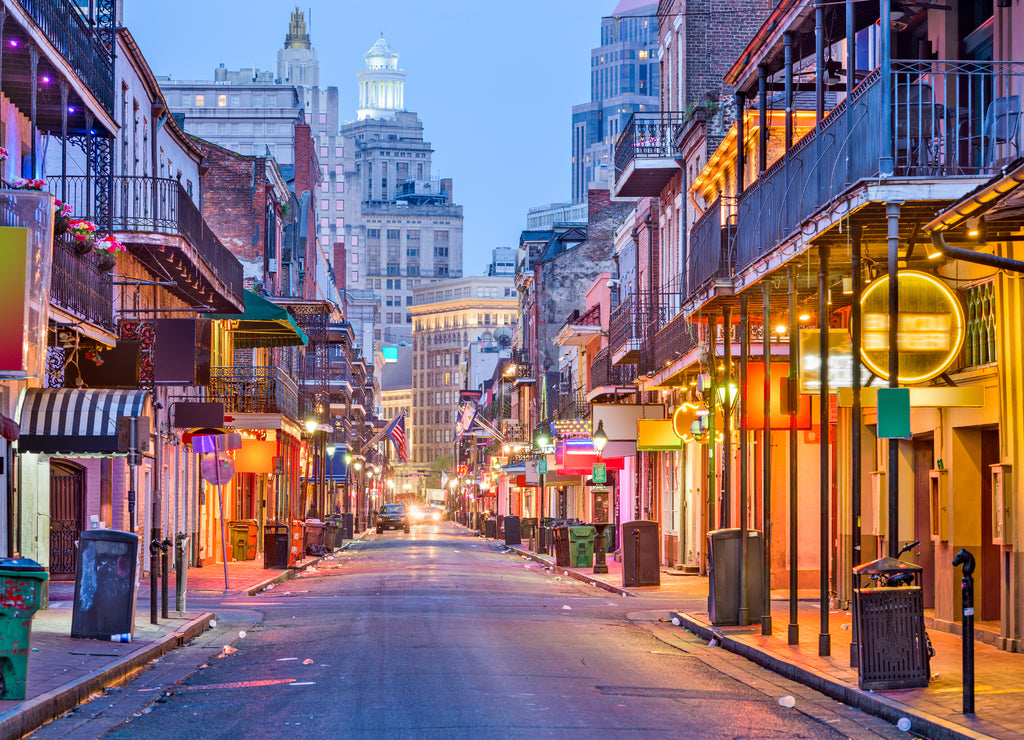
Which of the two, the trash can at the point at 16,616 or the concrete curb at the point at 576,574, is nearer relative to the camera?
the trash can at the point at 16,616

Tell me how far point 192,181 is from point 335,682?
27.4m

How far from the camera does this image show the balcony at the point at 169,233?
87.4 feet

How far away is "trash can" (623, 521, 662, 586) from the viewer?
2797 cm

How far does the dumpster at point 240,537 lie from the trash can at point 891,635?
28843 mm

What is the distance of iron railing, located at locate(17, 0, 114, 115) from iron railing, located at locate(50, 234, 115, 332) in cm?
257

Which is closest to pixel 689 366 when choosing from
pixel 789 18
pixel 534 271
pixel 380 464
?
pixel 789 18

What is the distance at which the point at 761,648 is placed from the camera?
15711mm

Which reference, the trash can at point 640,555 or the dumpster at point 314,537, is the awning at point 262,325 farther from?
the trash can at point 640,555

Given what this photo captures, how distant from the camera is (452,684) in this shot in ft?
41.4

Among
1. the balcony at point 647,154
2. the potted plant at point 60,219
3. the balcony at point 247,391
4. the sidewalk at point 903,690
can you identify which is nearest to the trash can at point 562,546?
the balcony at point 247,391

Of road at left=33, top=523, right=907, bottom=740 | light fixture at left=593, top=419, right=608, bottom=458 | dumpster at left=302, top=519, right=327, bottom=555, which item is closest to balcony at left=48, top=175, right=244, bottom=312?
road at left=33, top=523, right=907, bottom=740

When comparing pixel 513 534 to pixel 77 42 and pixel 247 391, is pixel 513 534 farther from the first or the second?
pixel 77 42

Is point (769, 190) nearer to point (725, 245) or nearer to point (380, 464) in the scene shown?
point (725, 245)

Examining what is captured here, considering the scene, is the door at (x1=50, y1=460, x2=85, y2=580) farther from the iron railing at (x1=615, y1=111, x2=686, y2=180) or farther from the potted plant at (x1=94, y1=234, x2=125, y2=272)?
the iron railing at (x1=615, y1=111, x2=686, y2=180)
